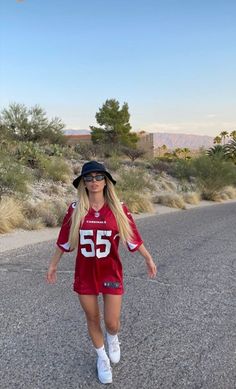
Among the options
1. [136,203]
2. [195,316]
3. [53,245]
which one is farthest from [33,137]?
[195,316]

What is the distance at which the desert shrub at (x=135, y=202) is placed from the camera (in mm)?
17938

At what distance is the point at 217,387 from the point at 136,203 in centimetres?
1445

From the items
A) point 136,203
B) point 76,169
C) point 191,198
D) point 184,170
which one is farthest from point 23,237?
point 184,170

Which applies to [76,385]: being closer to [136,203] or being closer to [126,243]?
[126,243]

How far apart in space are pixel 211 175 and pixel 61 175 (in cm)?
944

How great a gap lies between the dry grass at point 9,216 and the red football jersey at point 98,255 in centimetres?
830

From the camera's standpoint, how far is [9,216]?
40.7 ft

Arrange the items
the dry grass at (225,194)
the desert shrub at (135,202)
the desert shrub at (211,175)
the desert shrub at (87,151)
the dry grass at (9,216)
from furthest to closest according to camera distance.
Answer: the desert shrub at (87,151) < the desert shrub at (211,175) < the dry grass at (225,194) < the desert shrub at (135,202) < the dry grass at (9,216)

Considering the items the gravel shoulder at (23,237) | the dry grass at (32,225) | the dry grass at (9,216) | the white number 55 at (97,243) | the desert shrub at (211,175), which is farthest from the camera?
the desert shrub at (211,175)

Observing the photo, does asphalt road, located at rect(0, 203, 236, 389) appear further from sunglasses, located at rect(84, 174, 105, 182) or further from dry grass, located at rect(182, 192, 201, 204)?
dry grass, located at rect(182, 192, 201, 204)

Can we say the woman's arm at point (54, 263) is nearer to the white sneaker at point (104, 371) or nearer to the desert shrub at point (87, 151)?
the white sneaker at point (104, 371)

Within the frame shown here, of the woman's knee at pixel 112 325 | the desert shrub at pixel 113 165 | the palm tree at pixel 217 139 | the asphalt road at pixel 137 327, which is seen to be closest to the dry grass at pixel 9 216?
the asphalt road at pixel 137 327

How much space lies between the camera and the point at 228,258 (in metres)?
9.05

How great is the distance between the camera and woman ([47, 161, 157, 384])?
3719 mm
